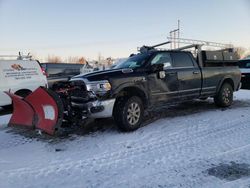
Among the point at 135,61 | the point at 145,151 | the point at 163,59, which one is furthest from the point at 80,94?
the point at 163,59

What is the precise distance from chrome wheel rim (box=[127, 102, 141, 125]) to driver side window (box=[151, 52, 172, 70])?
4.18ft

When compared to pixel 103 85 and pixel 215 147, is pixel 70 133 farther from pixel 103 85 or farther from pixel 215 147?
pixel 215 147

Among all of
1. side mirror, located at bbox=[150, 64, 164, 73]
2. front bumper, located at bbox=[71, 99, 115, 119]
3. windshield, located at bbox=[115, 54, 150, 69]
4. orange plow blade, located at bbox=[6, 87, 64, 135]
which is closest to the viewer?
orange plow blade, located at bbox=[6, 87, 64, 135]

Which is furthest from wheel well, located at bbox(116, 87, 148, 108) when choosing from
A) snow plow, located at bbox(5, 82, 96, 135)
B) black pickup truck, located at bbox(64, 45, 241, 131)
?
snow plow, located at bbox(5, 82, 96, 135)

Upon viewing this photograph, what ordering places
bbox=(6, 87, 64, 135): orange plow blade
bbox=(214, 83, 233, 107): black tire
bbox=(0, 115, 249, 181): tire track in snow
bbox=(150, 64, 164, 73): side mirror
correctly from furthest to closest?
bbox=(214, 83, 233, 107): black tire < bbox=(150, 64, 164, 73): side mirror < bbox=(6, 87, 64, 135): orange plow blade < bbox=(0, 115, 249, 181): tire track in snow

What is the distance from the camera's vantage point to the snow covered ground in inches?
160

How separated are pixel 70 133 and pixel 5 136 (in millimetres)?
1400

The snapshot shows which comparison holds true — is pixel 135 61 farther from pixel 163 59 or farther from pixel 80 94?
pixel 80 94

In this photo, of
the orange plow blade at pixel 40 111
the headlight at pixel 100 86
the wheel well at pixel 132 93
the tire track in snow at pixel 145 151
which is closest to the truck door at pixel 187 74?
the wheel well at pixel 132 93

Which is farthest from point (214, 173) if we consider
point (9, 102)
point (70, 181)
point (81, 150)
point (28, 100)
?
point (9, 102)

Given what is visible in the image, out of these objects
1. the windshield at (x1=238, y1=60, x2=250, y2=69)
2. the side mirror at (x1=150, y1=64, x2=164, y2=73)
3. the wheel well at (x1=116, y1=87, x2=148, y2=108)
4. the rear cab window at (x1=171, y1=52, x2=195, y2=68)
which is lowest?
the wheel well at (x1=116, y1=87, x2=148, y2=108)

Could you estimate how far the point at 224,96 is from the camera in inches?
356

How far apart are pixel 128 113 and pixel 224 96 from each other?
394 cm

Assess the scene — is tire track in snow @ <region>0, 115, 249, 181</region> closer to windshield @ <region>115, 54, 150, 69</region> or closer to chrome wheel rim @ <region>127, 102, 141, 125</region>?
chrome wheel rim @ <region>127, 102, 141, 125</region>
